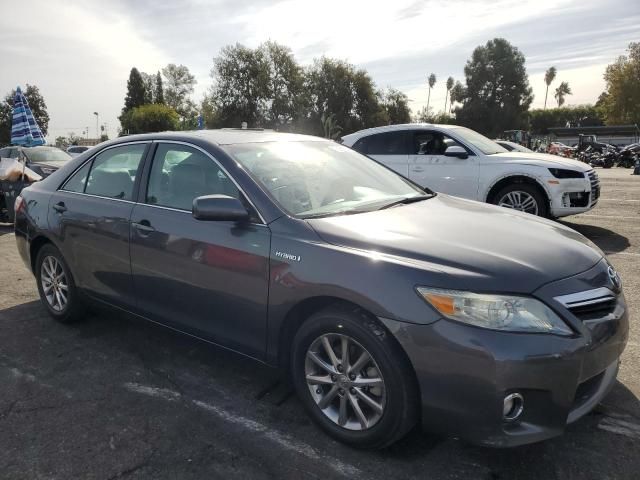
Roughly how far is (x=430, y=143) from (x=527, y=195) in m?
1.75

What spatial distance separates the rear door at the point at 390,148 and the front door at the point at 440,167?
0.12 m

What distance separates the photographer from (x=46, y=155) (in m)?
14.8

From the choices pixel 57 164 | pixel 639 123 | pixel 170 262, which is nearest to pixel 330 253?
pixel 170 262

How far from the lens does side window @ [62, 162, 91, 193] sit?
4121mm

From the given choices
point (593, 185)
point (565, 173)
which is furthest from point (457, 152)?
point (593, 185)

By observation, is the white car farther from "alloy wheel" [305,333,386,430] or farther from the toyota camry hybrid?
"alloy wheel" [305,333,386,430]

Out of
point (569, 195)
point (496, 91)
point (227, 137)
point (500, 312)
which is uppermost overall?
point (496, 91)

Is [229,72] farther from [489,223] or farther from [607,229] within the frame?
[489,223]

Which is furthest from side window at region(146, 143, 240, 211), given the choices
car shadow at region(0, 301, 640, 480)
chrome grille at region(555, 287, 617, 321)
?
chrome grille at region(555, 287, 617, 321)

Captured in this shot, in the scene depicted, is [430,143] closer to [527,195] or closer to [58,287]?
[527,195]

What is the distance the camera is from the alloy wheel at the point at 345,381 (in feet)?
8.05

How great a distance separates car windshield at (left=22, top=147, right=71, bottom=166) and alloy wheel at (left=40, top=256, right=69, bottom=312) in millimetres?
11218

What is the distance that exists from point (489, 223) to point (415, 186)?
985 millimetres

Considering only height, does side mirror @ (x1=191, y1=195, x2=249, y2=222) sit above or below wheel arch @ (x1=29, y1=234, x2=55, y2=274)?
above
